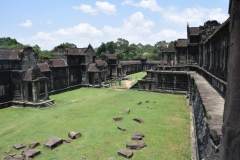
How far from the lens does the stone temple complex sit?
7.99ft

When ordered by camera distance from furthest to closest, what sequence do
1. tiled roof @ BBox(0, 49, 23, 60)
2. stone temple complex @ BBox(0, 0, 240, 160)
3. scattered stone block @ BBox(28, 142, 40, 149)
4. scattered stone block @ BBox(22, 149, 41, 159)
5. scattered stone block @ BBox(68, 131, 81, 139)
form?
tiled roof @ BBox(0, 49, 23, 60), scattered stone block @ BBox(68, 131, 81, 139), scattered stone block @ BBox(28, 142, 40, 149), scattered stone block @ BBox(22, 149, 41, 159), stone temple complex @ BBox(0, 0, 240, 160)

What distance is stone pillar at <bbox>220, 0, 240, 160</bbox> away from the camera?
91.2 inches

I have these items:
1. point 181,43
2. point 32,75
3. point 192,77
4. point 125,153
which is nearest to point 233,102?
point 125,153

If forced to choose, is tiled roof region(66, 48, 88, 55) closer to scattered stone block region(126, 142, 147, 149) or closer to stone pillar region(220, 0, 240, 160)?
scattered stone block region(126, 142, 147, 149)

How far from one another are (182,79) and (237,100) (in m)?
28.3

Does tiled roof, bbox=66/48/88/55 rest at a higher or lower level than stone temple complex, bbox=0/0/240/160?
higher

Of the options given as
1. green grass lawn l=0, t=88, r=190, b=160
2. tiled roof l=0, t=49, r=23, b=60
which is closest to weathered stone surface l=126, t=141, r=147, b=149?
green grass lawn l=0, t=88, r=190, b=160

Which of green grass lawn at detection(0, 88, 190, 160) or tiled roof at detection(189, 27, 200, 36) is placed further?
tiled roof at detection(189, 27, 200, 36)

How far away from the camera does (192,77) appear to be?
1939 centimetres

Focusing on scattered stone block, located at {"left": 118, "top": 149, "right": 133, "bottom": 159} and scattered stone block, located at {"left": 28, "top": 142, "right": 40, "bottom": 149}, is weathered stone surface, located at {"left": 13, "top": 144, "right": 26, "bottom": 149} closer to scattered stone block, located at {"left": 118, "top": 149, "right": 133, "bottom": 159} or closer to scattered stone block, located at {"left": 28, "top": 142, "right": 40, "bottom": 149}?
scattered stone block, located at {"left": 28, "top": 142, "right": 40, "bottom": 149}

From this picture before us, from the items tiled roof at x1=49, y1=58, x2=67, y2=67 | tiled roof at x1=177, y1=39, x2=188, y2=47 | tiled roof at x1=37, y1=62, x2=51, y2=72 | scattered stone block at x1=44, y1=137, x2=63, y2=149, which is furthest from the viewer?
tiled roof at x1=177, y1=39, x2=188, y2=47

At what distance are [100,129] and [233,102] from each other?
495 inches

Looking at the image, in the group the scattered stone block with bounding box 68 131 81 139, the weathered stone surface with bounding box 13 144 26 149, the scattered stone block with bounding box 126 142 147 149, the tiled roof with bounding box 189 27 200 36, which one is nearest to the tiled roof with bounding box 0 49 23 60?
the weathered stone surface with bounding box 13 144 26 149

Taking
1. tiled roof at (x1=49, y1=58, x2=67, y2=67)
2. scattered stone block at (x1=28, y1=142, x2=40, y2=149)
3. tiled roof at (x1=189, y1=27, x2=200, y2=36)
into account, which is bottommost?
scattered stone block at (x1=28, y1=142, x2=40, y2=149)
